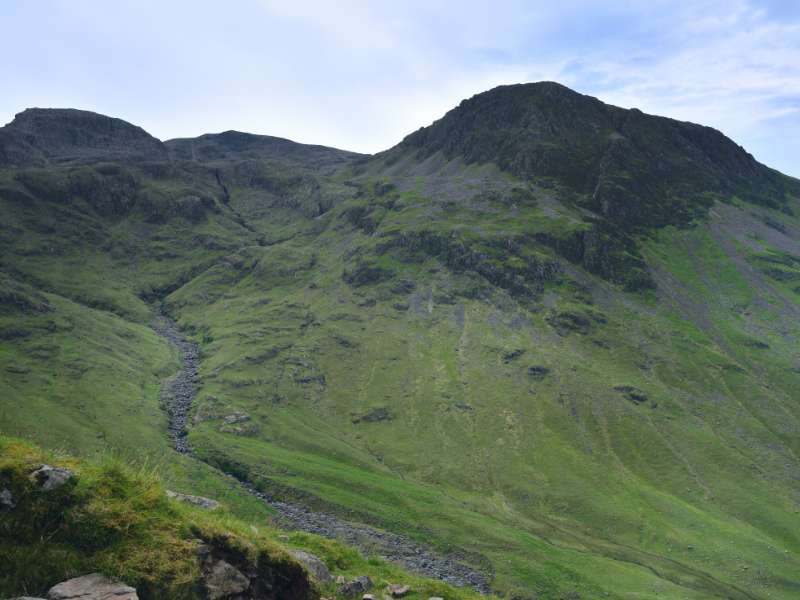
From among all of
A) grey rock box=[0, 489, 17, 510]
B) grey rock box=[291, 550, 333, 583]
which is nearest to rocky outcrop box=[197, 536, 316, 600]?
grey rock box=[0, 489, 17, 510]

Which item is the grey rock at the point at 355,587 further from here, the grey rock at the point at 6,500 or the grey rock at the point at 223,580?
the grey rock at the point at 6,500

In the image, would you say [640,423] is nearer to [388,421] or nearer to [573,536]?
[573,536]

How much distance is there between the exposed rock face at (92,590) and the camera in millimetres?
13562

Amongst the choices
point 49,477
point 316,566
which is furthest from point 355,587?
point 49,477

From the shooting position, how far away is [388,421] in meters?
182

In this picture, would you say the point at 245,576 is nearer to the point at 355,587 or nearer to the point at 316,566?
the point at 316,566

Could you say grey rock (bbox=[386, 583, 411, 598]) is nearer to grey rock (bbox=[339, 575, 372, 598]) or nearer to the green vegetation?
grey rock (bbox=[339, 575, 372, 598])

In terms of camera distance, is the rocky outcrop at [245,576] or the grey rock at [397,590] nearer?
the rocky outcrop at [245,576]

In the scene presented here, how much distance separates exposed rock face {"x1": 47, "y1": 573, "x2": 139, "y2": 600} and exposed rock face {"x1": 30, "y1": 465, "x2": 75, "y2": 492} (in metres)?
2.76

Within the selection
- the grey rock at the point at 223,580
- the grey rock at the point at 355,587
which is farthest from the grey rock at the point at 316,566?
the grey rock at the point at 223,580

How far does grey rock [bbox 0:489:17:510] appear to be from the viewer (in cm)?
1453

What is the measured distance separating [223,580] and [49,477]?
5.88m

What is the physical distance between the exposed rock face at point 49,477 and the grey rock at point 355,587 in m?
14.4

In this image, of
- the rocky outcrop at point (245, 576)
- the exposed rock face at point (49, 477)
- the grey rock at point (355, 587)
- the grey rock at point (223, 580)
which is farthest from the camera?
the grey rock at point (355, 587)
